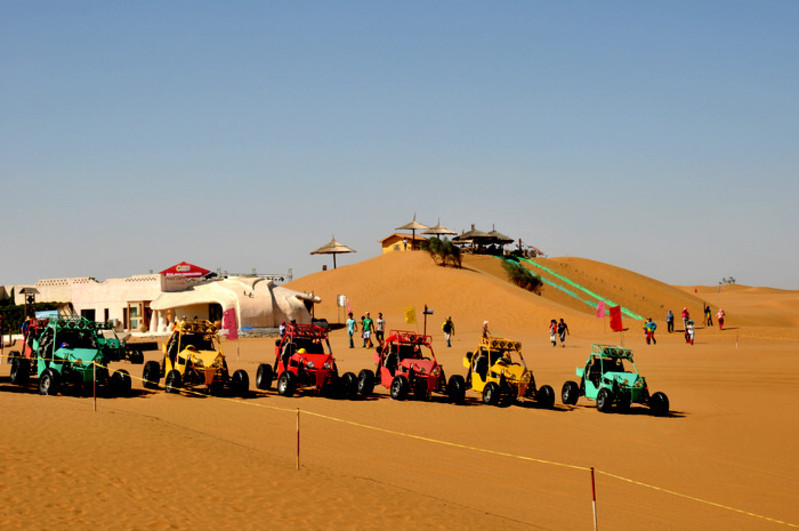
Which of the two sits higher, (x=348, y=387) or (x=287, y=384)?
(x=287, y=384)

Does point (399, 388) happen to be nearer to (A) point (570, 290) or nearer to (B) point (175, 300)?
(B) point (175, 300)

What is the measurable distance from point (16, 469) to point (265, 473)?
3.38 metres

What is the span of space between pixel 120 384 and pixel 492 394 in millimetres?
9646

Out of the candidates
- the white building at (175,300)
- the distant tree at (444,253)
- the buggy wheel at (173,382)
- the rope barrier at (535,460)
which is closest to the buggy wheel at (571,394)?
the rope barrier at (535,460)

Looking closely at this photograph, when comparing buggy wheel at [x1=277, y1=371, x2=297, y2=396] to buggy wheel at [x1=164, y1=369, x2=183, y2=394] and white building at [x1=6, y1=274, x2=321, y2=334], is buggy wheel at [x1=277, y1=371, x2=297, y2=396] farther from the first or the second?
white building at [x1=6, y1=274, x2=321, y2=334]

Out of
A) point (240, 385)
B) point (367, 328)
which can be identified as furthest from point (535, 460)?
point (367, 328)

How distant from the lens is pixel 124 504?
9.52m

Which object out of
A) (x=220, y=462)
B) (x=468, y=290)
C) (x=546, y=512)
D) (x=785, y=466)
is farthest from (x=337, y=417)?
(x=468, y=290)

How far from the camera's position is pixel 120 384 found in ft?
66.5

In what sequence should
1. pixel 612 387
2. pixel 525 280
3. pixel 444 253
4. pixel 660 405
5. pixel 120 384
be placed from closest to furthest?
pixel 660 405
pixel 612 387
pixel 120 384
pixel 444 253
pixel 525 280

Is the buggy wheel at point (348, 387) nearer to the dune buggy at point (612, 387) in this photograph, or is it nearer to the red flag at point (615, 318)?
the dune buggy at point (612, 387)

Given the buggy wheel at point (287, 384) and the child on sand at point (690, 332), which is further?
the child on sand at point (690, 332)

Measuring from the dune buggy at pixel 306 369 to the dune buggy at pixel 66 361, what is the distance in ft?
13.2

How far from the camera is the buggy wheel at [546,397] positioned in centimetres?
2008
